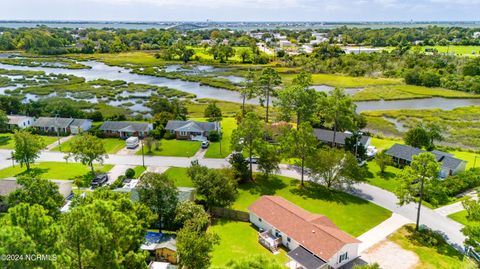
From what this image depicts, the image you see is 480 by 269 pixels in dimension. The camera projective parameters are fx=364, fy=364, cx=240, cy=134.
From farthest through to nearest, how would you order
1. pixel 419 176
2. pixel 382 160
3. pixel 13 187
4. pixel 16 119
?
1. pixel 16 119
2. pixel 382 160
3. pixel 13 187
4. pixel 419 176

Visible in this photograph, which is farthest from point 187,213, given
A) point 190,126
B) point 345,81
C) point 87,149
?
point 345,81

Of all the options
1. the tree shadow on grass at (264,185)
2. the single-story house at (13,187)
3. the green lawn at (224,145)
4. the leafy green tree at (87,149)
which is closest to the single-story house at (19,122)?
the leafy green tree at (87,149)

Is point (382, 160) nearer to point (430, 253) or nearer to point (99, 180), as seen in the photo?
point (430, 253)

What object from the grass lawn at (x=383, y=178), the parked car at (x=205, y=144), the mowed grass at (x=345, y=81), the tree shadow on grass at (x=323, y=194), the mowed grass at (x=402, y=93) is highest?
the mowed grass at (x=345, y=81)

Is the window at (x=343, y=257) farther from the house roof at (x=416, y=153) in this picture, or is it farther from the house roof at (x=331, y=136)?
the house roof at (x=331, y=136)

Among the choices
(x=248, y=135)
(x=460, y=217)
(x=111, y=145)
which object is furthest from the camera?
(x=111, y=145)

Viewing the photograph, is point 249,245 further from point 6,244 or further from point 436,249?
point 6,244
